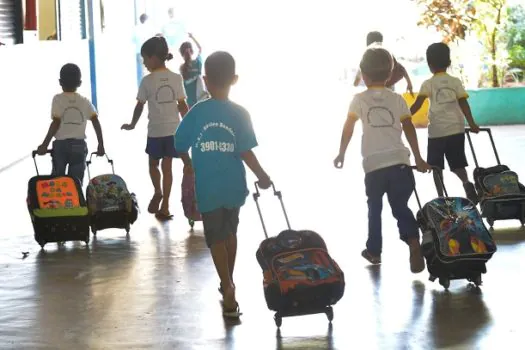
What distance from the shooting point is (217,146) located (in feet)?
20.0

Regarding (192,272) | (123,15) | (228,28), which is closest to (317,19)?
(228,28)

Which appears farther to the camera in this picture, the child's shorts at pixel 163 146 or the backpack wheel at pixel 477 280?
the child's shorts at pixel 163 146

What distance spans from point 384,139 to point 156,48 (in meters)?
2.81

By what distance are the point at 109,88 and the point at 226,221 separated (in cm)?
1663

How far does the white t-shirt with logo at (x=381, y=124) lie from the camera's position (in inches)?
279

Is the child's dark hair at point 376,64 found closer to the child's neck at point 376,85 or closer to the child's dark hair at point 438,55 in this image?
the child's neck at point 376,85

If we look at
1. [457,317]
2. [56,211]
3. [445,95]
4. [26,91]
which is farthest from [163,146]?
[26,91]

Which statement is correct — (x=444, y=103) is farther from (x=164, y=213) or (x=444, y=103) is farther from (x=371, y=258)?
(x=164, y=213)

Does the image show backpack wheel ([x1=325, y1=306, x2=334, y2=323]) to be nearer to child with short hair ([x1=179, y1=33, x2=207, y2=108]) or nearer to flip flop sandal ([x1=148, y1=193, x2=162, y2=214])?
flip flop sandal ([x1=148, y1=193, x2=162, y2=214])

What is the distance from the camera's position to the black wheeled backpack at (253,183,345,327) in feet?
18.8

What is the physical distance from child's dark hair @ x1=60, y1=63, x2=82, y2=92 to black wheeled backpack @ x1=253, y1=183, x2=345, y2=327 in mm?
3514

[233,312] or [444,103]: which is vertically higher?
[444,103]

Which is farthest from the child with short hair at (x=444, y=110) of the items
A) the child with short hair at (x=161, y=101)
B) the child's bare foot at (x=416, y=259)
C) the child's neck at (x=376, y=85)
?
the child with short hair at (x=161, y=101)

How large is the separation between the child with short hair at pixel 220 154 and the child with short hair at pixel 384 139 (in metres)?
1.05
